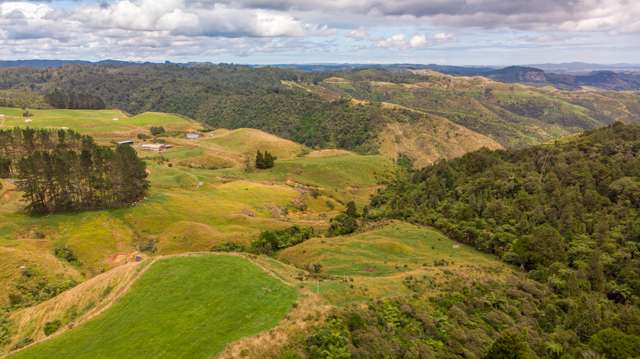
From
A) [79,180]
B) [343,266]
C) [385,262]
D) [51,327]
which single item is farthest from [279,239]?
[79,180]

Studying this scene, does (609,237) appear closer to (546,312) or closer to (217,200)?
(546,312)

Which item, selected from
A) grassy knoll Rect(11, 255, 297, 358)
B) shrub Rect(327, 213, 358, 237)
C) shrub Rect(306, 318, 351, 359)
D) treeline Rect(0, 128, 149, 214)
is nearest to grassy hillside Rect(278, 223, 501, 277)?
shrub Rect(327, 213, 358, 237)

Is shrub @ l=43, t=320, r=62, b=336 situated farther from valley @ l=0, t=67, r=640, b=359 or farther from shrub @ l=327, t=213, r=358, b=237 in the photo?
shrub @ l=327, t=213, r=358, b=237

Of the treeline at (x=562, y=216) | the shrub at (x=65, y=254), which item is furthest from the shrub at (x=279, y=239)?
the shrub at (x=65, y=254)

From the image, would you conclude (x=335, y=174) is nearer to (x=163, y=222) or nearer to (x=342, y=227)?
(x=342, y=227)

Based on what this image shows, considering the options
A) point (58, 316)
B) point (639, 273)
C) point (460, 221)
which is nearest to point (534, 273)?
point (639, 273)
